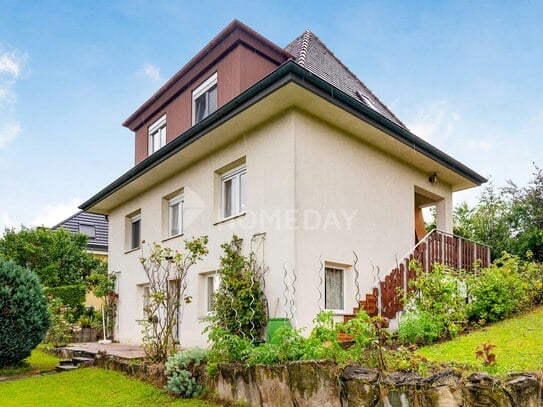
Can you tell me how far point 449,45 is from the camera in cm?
1189

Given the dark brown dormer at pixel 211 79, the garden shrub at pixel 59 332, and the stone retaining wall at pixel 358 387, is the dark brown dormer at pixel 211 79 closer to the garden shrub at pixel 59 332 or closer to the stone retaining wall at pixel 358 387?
the garden shrub at pixel 59 332

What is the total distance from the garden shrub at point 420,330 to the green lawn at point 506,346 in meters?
0.26

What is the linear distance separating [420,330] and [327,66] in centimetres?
787

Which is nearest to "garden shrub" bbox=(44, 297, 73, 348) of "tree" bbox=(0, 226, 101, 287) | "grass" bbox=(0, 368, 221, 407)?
"grass" bbox=(0, 368, 221, 407)

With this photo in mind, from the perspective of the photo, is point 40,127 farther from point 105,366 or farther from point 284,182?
point 284,182

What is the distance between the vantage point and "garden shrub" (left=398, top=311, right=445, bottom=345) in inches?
309

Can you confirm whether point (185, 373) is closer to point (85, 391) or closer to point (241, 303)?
point (241, 303)

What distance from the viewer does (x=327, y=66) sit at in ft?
43.0

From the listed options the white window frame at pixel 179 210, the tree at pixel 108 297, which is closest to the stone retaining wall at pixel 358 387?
the white window frame at pixel 179 210

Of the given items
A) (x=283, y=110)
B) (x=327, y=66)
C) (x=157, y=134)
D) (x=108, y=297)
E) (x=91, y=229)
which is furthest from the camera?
(x=91, y=229)

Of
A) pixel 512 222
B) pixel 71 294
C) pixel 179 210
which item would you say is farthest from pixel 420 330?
pixel 71 294

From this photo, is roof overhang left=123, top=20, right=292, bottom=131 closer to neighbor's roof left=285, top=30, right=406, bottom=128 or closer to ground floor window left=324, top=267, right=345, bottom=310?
neighbor's roof left=285, top=30, right=406, bottom=128

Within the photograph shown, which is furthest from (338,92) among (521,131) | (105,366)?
(521,131)

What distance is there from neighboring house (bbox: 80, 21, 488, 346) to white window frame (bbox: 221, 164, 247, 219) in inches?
1.5
